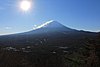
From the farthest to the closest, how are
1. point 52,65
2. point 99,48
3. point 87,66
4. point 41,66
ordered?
1. point 52,65
2. point 41,66
3. point 99,48
4. point 87,66

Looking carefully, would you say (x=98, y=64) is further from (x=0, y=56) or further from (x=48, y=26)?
(x=48, y=26)

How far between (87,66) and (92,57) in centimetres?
45

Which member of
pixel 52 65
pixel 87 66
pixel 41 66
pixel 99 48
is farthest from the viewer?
pixel 52 65

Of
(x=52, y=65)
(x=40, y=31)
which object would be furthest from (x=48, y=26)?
(x=52, y=65)

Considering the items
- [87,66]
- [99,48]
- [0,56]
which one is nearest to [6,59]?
[0,56]

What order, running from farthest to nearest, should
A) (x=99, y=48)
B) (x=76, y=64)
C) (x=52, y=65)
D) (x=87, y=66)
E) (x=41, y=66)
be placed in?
(x=52, y=65), (x=41, y=66), (x=99, y=48), (x=76, y=64), (x=87, y=66)

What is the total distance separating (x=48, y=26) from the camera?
558 feet

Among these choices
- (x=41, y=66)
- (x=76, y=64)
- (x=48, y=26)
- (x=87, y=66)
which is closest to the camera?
(x=87, y=66)

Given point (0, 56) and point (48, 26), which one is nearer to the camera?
point (0, 56)

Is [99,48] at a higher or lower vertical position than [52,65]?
higher

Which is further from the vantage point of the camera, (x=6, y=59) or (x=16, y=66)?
(x=6, y=59)

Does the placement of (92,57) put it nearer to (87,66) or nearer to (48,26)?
(87,66)

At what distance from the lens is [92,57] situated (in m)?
9.31

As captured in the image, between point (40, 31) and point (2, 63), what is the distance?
5690 inches
